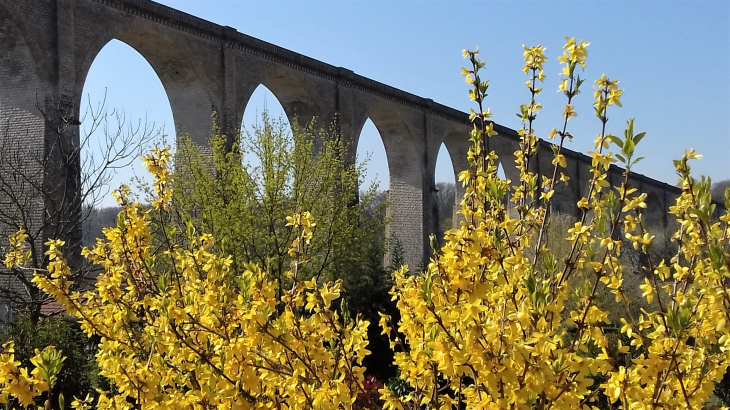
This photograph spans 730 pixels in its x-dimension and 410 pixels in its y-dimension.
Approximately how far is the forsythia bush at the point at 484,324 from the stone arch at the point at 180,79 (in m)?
11.0

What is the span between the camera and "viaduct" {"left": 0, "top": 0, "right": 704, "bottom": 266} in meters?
10.8

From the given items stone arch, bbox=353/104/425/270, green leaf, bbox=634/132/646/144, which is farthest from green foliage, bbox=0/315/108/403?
stone arch, bbox=353/104/425/270

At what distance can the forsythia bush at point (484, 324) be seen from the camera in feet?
6.72

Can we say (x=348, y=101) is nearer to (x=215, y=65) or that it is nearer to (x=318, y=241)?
(x=215, y=65)

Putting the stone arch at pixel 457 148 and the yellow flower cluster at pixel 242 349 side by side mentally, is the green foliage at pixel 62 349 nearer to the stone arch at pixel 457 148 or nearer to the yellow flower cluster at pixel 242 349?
the yellow flower cluster at pixel 242 349

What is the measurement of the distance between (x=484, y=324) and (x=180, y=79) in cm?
1358

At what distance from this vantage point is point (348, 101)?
63.4 ft

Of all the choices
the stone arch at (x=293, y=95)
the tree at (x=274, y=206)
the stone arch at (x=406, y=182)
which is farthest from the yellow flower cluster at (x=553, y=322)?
the stone arch at (x=406, y=182)

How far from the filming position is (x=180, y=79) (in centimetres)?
1455

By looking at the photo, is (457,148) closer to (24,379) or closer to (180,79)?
(180,79)

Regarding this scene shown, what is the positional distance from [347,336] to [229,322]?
614 millimetres

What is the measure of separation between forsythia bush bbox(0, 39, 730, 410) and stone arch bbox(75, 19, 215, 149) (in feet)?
36.2

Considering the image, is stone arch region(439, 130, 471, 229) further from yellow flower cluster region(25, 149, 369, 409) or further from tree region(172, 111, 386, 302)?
yellow flower cluster region(25, 149, 369, 409)

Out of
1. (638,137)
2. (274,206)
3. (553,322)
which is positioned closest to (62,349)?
(274,206)
